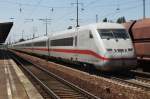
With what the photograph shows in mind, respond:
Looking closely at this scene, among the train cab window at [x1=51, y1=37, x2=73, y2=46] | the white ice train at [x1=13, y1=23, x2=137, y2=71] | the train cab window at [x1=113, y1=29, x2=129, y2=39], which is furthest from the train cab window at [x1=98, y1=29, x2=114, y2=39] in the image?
the train cab window at [x1=51, y1=37, x2=73, y2=46]

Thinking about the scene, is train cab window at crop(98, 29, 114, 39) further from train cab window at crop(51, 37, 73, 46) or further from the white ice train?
train cab window at crop(51, 37, 73, 46)

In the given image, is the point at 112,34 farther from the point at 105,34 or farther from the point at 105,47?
the point at 105,47

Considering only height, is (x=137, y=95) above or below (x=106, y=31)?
below

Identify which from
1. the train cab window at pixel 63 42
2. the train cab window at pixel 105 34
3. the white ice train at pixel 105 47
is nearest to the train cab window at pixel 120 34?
the white ice train at pixel 105 47

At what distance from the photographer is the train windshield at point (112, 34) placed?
62.1 ft

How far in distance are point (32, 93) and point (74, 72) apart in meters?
9.30

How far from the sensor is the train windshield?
18922mm

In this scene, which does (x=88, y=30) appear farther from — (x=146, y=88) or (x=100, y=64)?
(x=146, y=88)

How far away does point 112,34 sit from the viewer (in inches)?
754

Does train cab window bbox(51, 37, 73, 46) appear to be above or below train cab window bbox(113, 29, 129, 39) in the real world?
below

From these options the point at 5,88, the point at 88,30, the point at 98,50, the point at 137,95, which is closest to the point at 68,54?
the point at 88,30

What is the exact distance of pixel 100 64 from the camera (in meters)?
17.9

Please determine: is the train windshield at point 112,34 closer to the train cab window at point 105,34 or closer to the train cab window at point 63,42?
the train cab window at point 105,34

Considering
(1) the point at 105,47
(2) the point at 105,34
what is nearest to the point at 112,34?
(2) the point at 105,34
